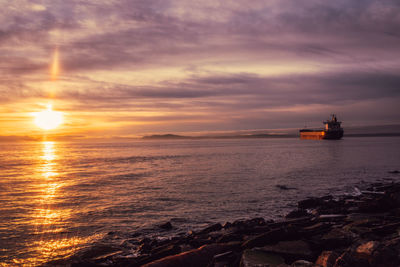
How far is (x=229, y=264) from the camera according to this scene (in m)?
7.30

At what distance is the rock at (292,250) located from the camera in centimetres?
705

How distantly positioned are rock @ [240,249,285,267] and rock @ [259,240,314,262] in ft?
0.61

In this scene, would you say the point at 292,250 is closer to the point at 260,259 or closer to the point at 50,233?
the point at 260,259

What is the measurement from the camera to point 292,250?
730cm

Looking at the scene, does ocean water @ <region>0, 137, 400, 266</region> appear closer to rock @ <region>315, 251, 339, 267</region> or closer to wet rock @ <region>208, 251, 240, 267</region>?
wet rock @ <region>208, 251, 240, 267</region>

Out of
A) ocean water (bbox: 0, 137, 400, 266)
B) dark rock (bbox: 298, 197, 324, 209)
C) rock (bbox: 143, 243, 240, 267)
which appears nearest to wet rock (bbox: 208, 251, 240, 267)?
rock (bbox: 143, 243, 240, 267)

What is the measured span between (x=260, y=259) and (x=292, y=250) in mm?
1168

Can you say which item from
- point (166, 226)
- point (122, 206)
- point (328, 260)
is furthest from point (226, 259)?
point (122, 206)

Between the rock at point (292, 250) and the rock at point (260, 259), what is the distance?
0.18 meters

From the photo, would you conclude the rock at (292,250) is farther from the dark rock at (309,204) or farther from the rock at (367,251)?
the dark rock at (309,204)

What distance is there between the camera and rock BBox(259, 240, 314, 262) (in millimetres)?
7050

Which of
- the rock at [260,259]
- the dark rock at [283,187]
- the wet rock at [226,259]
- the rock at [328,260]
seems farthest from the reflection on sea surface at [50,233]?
the dark rock at [283,187]

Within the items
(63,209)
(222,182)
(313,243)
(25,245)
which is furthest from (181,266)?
(222,182)

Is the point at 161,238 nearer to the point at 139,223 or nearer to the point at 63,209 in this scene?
the point at 139,223
